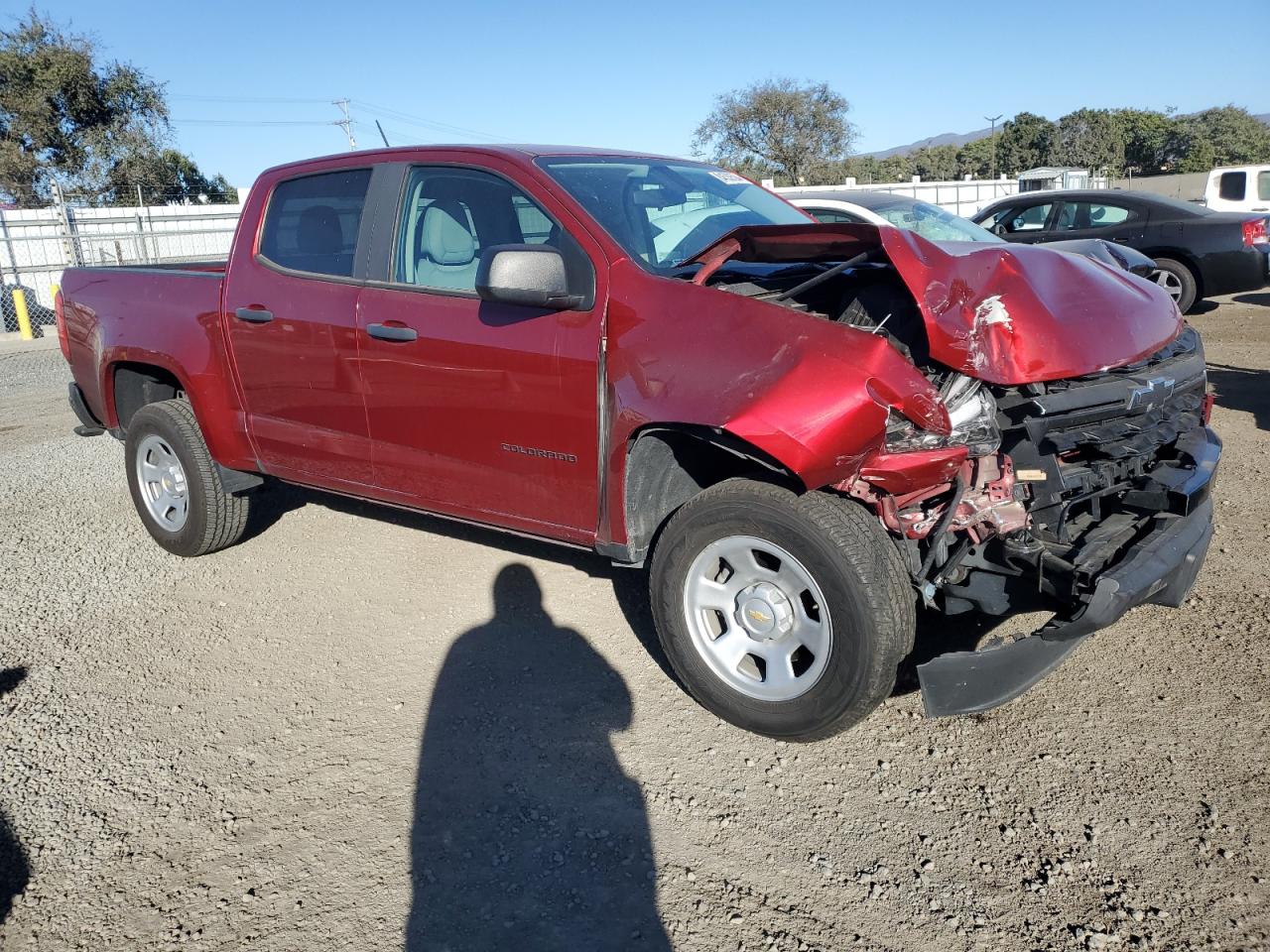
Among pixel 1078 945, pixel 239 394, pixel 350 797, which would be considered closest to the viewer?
pixel 1078 945

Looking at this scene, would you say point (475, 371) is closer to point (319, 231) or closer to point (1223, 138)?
point (319, 231)

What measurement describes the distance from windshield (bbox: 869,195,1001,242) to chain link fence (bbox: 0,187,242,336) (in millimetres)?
10847

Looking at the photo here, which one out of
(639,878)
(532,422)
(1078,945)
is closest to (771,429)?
(532,422)

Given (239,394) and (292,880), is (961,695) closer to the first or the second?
(292,880)

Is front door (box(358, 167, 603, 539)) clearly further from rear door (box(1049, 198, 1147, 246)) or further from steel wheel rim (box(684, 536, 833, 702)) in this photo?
rear door (box(1049, 198, 1147, 246))

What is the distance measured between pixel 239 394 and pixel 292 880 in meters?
2.66

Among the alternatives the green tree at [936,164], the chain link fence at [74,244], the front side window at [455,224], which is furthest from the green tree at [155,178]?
the green tree at [936,164]

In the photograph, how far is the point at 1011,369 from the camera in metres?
3.06

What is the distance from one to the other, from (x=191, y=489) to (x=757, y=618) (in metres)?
3.28

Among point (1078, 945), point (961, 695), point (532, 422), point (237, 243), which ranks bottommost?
point (1078, 945)

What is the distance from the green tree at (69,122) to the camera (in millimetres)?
35438

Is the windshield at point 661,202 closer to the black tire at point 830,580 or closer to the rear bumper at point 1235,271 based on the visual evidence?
the black tire at point 830,580

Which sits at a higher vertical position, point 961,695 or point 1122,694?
point 961,695

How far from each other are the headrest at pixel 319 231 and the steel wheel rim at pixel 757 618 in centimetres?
230
